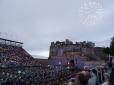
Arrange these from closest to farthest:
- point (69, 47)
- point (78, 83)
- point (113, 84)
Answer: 1. point (113, 84)
2. point (78, 83)
3. point (69, 47)

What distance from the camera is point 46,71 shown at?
12531 mm

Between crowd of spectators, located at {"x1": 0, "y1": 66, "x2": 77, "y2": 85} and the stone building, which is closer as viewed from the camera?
crowd of spectators, located at {"x1": 0, "y1": 66, "x2": 77, "y2": 85}

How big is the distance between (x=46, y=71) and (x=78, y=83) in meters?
8.20

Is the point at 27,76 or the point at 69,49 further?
the point at 69,49

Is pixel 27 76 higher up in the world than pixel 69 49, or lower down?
lower down

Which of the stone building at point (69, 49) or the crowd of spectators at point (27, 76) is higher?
the stone building at point (69, 49)

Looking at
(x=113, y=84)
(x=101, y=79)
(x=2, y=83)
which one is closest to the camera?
(x=113, y=84)

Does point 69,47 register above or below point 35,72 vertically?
above

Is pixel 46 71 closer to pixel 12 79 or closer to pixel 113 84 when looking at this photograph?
pixel 12 79

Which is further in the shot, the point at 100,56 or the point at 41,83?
the point at 100,56

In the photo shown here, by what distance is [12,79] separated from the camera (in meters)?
7.56

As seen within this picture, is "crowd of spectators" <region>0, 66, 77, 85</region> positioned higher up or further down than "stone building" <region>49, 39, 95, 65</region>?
further down

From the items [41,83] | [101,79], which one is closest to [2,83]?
[101,79]

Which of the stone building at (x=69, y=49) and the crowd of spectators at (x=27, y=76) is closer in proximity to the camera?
the crowd of spectators at (x=27, y=76)
